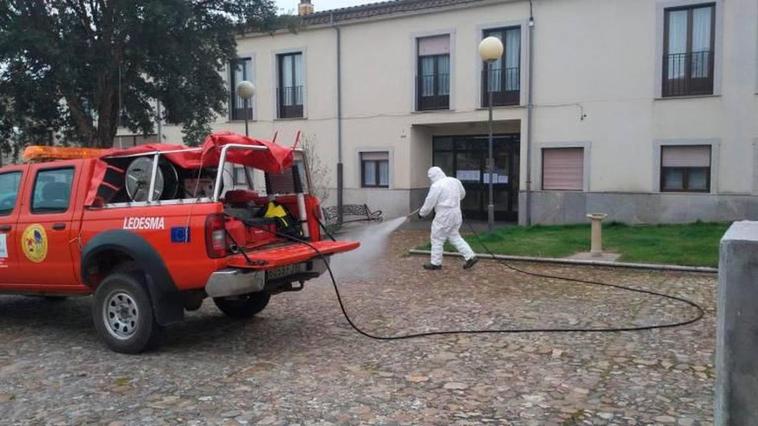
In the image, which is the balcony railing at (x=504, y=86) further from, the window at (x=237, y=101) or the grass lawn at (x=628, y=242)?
the window at (x=237, y=101)

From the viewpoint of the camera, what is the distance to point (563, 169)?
17.5 meters

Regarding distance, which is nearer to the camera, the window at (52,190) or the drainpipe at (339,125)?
the window at (52,190)

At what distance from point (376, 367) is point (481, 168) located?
1505cm

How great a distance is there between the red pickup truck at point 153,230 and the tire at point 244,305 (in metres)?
0.16

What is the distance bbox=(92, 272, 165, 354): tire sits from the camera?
5.76 metres

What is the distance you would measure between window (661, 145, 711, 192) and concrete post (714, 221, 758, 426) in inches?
556

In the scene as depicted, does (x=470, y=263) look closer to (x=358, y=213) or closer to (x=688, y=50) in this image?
(x=688, y=50)

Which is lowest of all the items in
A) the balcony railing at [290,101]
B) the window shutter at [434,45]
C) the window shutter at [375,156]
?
the window shutter at [375,156]

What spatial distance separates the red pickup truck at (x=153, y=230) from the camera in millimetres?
5539

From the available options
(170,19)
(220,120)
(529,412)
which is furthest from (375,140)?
(529,412)

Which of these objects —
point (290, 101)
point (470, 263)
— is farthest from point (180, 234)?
point (290, 101)

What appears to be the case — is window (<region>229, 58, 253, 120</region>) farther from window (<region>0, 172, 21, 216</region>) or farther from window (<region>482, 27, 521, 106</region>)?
window (<region>0, 172, 21, 216</region>)

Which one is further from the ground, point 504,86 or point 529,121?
point 504,86

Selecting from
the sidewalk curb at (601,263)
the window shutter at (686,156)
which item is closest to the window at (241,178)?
the sidewalk curb at (601,263)
